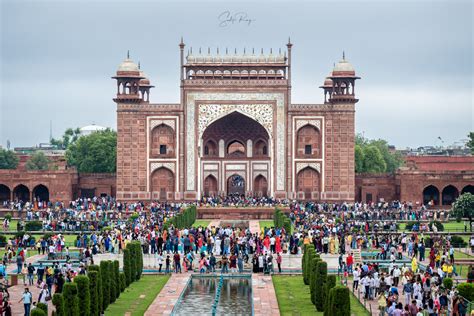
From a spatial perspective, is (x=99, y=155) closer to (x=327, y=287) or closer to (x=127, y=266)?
(x=127, y=266)

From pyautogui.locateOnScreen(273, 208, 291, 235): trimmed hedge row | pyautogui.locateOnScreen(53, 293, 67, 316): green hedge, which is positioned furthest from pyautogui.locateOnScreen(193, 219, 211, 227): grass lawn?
pyautogui.locateOnScreen(53, 293, 67, 316): green hedge

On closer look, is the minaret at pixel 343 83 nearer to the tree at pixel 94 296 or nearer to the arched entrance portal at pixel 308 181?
the arched entrance portal at pixel 308 181

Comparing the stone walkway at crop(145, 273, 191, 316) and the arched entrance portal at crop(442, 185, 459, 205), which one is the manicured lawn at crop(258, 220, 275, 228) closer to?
the arched entrance portal at crop(442, 185, 459, 205)

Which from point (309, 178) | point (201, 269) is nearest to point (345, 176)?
point (309, 178)

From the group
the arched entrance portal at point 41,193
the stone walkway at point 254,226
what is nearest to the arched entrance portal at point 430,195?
the stone walkway at point 254,226

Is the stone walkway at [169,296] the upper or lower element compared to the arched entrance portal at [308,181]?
lower

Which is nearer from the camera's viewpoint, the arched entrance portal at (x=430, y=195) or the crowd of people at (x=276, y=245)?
the crowd of people at (x=276, y=245)

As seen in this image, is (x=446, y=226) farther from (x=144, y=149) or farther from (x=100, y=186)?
(x=100, y=186)
